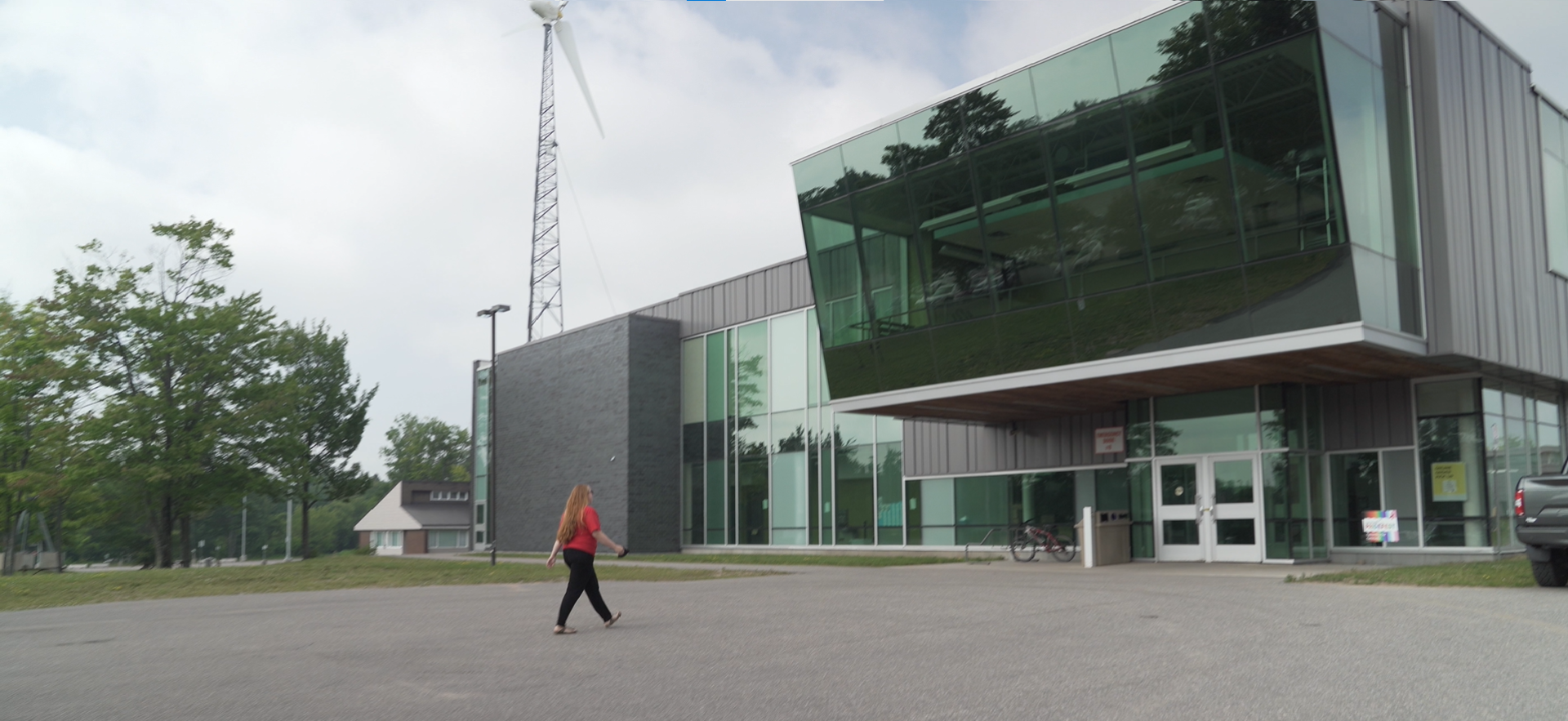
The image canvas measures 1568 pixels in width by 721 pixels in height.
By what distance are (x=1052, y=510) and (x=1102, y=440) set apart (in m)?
2.37

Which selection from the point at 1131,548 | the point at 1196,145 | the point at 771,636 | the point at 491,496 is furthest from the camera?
the point at 491,496

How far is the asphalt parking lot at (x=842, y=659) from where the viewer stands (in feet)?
22.3

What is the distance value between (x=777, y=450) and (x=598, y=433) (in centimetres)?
792

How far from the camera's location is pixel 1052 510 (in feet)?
89.2

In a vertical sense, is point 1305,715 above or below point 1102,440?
below

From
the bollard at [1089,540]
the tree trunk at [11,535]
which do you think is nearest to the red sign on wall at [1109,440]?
the bollard at [1089,540]

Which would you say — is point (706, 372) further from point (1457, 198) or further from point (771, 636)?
point (771, 636)

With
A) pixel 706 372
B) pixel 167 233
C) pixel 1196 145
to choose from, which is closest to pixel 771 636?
pixel 1196 145

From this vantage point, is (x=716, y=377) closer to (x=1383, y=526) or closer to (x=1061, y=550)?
(x=1061, y=550)

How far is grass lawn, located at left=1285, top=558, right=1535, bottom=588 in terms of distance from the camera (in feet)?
49.3

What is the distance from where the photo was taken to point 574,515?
39.0 ft

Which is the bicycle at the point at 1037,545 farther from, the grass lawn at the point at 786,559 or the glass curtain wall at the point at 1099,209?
the glass curtain wall at the point at 1099,209

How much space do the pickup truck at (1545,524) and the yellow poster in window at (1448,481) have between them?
732 cm

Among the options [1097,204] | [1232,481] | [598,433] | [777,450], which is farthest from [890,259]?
[598,433]
